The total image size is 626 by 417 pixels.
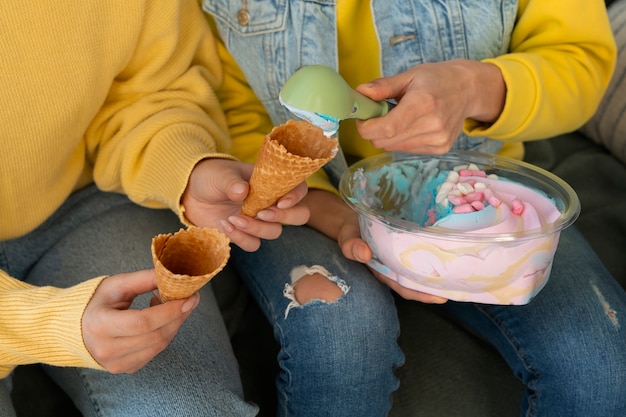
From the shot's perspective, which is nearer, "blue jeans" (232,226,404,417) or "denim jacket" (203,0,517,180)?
"blue jeans" (232,226,404,417)

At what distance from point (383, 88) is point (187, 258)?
0.31 meters

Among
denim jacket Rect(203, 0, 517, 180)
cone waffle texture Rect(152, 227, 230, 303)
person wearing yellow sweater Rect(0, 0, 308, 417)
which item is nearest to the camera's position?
cone waffle texture Rect(152, 227, 230, 303)

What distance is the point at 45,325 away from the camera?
30.7 inches

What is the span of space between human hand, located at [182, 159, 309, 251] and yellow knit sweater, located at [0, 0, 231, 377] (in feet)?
0.08

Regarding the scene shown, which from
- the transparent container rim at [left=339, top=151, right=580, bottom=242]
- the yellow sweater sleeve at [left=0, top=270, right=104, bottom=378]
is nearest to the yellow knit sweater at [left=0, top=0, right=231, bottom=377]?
the yellow sweater sleeve at [left=0, top=270, right=104, bottom=378]

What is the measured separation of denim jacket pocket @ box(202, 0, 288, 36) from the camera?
104 centimetres

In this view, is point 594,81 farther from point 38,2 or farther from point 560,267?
point 38,2

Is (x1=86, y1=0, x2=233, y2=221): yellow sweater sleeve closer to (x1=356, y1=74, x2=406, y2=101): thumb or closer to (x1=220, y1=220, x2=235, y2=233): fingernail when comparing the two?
(x1=220, y1=220, x2=235, y2=233): fingernail

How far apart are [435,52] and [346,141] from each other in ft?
0.66

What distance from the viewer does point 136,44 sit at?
100 cm

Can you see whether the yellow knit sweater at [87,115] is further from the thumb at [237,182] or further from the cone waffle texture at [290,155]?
the cone waffle texture at [290,155]

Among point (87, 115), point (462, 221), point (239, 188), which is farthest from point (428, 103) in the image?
point (87, 115)

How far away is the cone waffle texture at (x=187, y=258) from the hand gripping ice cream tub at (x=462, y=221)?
23cm

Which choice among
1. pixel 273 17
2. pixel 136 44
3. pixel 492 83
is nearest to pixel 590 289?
pixel 492 83
